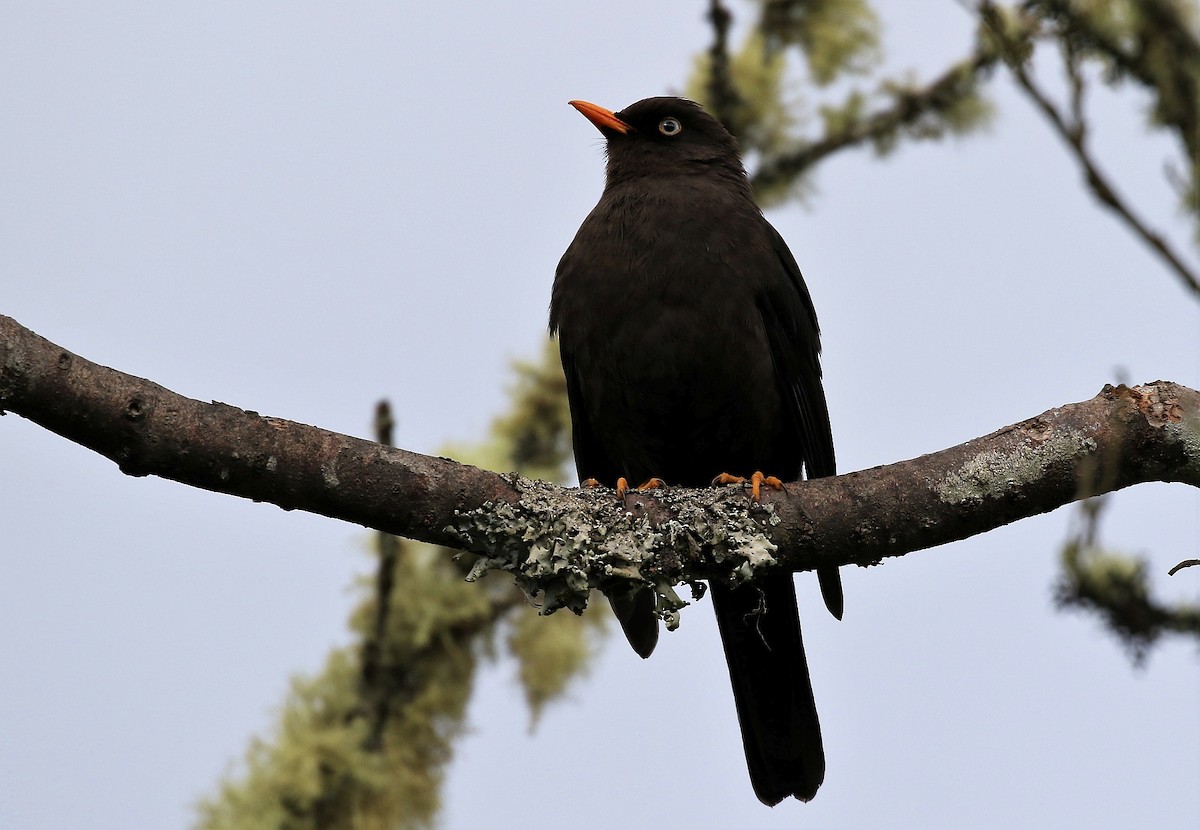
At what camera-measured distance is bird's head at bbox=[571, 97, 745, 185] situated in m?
5.94

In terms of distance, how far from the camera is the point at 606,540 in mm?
3811

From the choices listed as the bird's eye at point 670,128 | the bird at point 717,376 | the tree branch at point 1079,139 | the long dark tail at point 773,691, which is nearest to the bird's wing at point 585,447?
the bird at point 717,376

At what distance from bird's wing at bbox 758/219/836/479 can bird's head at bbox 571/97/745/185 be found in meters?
0.76

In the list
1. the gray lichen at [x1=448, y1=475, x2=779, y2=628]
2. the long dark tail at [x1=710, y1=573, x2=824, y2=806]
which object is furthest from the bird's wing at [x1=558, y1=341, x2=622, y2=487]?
the gray lichen at [x1=448, y1=475, x2=779, y2=628]

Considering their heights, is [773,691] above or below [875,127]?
below

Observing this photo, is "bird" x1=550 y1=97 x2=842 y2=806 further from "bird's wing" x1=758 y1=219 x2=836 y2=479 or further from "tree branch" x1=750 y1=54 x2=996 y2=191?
"tree branch" x1=750 y1=54 x2=996 y2=191

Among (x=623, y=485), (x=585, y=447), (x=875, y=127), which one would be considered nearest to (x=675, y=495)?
(x=623, y=485)

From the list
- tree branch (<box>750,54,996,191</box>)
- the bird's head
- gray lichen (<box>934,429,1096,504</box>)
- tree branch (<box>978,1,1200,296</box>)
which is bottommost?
tree branch (<box>978,1,1200,296</box>)

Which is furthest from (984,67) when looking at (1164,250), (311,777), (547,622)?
(1164,250)

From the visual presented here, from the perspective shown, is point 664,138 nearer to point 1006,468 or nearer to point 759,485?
point 759,485

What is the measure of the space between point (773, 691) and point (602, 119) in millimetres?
2793

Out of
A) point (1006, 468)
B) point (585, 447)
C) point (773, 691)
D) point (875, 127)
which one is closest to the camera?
point (1006, 468)

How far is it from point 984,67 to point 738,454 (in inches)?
164

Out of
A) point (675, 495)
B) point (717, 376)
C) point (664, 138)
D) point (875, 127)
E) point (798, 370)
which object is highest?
point (875, 127)
